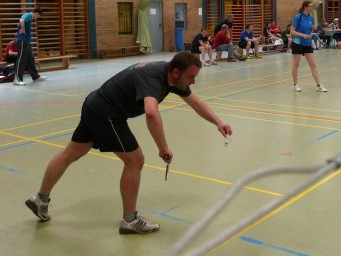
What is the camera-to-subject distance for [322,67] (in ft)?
48.4

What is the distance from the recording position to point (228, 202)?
3.82ft

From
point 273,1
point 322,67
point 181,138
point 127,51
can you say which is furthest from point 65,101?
point 273,1

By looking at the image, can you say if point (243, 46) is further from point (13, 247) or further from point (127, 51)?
point (13, 247)

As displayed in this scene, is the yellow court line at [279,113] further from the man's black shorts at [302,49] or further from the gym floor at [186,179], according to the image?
the man's black shorts at [302,49]

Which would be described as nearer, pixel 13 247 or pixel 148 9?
pixel 13 247

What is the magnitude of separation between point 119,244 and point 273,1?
24805mm

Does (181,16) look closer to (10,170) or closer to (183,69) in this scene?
(10,170)

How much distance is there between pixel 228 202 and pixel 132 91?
234 centimetres

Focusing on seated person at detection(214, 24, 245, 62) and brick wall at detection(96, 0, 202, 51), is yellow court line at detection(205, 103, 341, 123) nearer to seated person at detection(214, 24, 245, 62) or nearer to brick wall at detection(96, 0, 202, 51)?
seated person at detection(214, 24, 245, 62)

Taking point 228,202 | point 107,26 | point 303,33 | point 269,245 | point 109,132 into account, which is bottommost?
point 269,245

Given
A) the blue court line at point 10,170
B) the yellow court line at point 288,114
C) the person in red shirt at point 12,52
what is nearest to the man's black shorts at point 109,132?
A: the blue court line at point 10,170

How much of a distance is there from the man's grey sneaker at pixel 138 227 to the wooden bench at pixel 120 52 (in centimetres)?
1593

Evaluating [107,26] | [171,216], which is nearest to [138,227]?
[171,216]

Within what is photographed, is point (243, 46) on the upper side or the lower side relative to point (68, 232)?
upper
